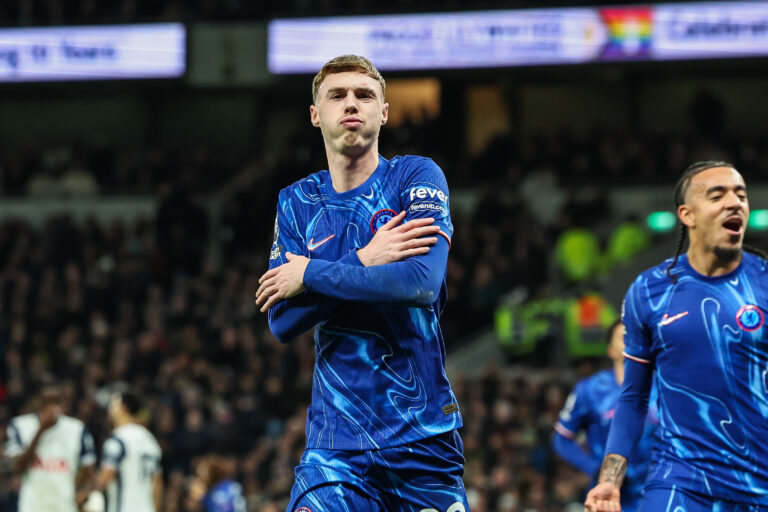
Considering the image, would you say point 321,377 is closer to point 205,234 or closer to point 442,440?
point 442,440

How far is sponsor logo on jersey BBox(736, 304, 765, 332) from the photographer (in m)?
4.89

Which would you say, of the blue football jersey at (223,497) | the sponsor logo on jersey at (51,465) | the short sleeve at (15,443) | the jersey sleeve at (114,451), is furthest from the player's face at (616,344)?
the short sleeve at (15,443)

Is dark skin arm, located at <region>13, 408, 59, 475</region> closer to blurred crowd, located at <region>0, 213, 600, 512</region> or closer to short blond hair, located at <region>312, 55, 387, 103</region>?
blurred crowd, located at <region>0, 213, 600, 512</region>

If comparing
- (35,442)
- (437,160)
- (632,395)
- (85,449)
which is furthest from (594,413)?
(437,160)

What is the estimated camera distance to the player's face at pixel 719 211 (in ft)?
16.5

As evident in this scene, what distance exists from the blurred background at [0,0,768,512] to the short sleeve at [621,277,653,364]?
855 centimetres

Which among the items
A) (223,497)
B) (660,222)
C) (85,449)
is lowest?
(223,497)

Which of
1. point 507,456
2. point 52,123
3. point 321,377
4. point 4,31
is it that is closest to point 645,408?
point 321,377

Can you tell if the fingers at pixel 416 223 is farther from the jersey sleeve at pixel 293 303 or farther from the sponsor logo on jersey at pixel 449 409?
the sponsor logo on jersey at pixel 449 409

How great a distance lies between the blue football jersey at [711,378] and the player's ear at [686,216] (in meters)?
0.19

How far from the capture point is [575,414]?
27.1 feet

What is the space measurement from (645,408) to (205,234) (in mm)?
17598

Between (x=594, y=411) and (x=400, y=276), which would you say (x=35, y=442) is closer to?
(x=594, y=411)

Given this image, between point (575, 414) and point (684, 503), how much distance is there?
3401mm
